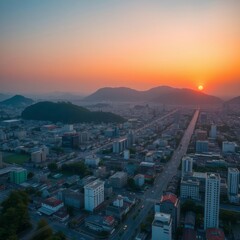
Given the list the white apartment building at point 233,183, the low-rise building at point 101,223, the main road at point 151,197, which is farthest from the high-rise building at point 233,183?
the low-rise building at point 101,223

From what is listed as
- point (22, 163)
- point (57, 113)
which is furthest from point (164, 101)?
point (22, 163)

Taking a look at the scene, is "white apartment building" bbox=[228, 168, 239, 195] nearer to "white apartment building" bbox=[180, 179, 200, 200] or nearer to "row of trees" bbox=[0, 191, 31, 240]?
"white apartment building" bbox=[180, 179, 200, 200]

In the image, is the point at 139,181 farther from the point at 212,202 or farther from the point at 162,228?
the point at 162,228

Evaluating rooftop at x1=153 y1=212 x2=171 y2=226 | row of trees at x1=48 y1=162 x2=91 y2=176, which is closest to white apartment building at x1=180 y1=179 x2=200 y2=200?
rooftop at x1=153 y1=212 x2=171 y2=226

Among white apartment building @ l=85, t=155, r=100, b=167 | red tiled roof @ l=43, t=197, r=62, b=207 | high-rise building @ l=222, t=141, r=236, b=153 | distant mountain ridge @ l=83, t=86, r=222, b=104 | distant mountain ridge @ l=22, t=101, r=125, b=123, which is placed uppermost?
distant mountain ridge @ l=83, t=86, r=222, b=104

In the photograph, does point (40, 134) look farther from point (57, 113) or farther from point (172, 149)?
point (172, 149)
